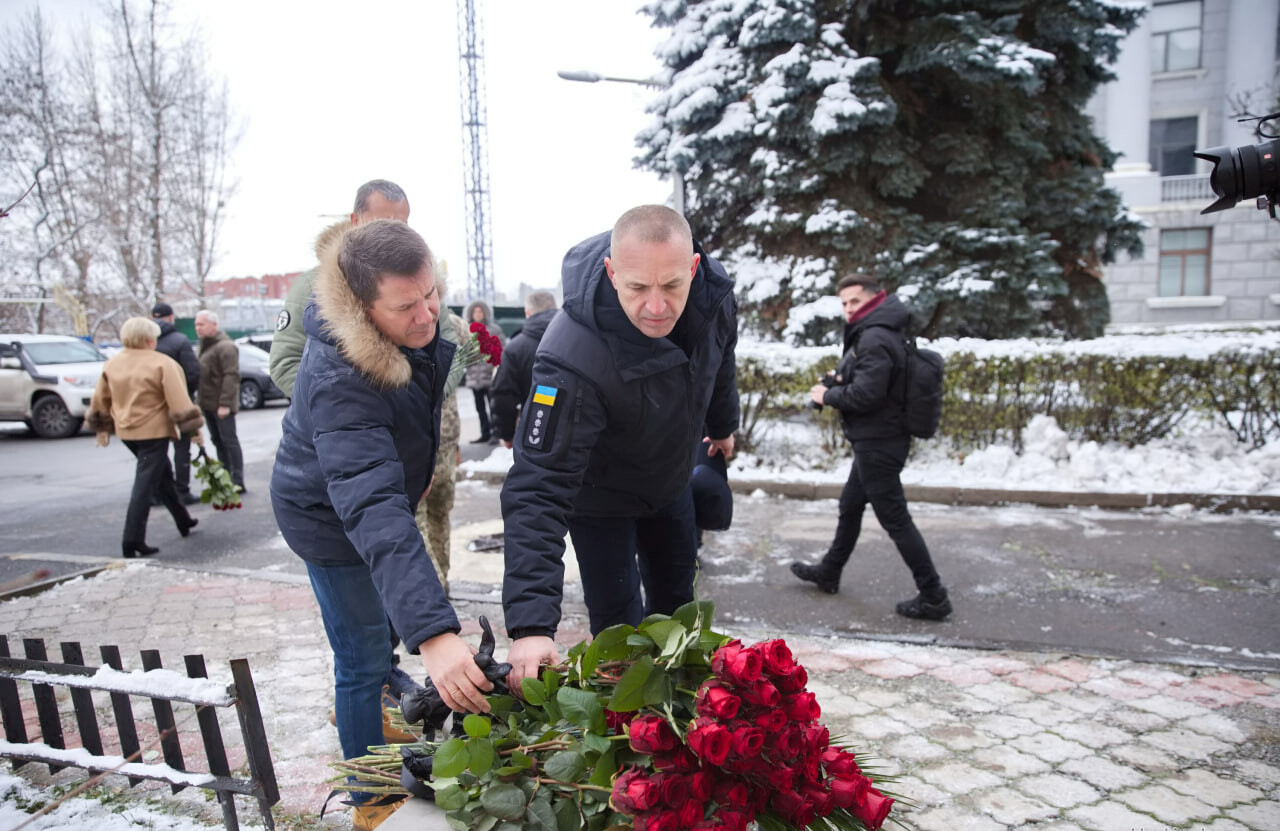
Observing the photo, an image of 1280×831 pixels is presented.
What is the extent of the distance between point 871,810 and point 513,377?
4.62 metres

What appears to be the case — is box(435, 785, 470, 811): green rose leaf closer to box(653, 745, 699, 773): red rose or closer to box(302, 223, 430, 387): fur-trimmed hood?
box(653, 745, 699, 773): red rose

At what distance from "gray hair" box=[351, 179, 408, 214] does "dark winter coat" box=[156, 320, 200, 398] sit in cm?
580

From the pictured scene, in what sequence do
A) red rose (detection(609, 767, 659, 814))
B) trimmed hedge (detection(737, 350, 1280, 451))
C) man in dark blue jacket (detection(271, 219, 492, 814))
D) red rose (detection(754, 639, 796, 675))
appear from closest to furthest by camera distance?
red rose (detection(609, 767, 659, 814)) → red rose (detection(754, 639, 796, 675)) → man in dark blue jacket (detection(271, 219, 492, 814)) → trimmed hedge (detection(737, 350, 1280, 451))

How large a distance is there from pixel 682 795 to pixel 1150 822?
80.0 inches

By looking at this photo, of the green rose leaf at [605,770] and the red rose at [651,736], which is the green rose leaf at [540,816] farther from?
the red rose at [651,736]

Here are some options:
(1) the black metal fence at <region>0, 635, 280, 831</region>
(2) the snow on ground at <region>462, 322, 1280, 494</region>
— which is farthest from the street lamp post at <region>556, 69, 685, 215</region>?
(1) the black metal fence at <region>0, 635, 280, 831</region>

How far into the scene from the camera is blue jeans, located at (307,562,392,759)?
2.46 m

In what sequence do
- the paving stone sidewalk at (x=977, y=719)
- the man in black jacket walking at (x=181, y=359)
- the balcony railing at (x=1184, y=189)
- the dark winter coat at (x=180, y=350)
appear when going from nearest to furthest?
the paving stone sidewalk at (x=977, y=719)
the man in black jacket walking at (x=181, y=359)
the dark winter coat at (x=180, y=350)
the balcony railing at (x=1184, y=189)

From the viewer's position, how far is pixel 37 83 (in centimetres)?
407

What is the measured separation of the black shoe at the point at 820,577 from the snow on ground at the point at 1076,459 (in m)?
2.84

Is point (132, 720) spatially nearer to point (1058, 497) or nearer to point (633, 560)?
point (633, 560)

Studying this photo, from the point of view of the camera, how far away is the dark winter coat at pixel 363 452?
190 cm

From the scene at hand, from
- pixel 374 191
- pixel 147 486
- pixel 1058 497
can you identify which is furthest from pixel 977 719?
pixel 147 486

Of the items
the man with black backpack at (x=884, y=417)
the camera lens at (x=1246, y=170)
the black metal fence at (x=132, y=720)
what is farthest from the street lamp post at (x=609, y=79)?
the black metal fence at (x=132, y=720)
